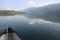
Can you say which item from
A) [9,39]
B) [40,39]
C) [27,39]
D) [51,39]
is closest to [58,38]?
[51,39]

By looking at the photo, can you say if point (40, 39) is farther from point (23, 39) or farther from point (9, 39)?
point (9, 39)

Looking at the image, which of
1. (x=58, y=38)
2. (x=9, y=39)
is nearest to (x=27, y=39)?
(x=9, y=39)

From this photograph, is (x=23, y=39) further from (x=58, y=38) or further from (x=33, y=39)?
(x=58, y=38)

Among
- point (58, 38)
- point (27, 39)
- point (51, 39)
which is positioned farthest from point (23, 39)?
point (58, 38)

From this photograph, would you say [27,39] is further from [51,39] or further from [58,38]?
[58,38]

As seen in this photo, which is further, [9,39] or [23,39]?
[23,39]

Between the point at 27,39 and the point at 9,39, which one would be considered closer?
the point at 9,39

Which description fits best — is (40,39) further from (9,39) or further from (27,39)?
(9,39)

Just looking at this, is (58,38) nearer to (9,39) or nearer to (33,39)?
(33,39)
